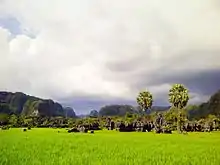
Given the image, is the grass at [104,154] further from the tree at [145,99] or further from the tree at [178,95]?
the tree at [145,99]

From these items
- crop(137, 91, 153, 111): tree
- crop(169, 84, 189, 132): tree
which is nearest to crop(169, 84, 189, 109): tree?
crop(169, 84, 189, 132): tree

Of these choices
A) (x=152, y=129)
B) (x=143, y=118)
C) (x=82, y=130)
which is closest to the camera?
(x=82, y=130)

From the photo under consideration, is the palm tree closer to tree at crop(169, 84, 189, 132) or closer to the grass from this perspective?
tree at crop(169, 84, 189, 132)

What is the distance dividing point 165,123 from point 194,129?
364 inches

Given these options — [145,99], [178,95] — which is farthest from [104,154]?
[145,99]

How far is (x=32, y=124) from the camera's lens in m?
142

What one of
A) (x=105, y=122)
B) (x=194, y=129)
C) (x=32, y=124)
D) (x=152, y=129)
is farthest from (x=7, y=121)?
(x=194, y=129)

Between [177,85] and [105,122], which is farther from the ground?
[177,85]

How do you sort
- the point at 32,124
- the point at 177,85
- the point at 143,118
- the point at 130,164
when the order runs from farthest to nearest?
1. the point at 32,124
2. the point at 143,118
3. the point at 177,85
4. the point at 130,164

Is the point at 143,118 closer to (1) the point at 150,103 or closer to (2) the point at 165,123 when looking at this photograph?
(2) the point at 165,123

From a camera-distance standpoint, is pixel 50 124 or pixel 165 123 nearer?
pixel 165 123

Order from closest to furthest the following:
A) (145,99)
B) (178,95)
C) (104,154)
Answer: (104,154) < (178,95) < (145,99)

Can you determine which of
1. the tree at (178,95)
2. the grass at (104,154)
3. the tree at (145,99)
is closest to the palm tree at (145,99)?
the tree at (145,99)

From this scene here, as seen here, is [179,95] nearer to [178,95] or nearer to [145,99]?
[178,95]
